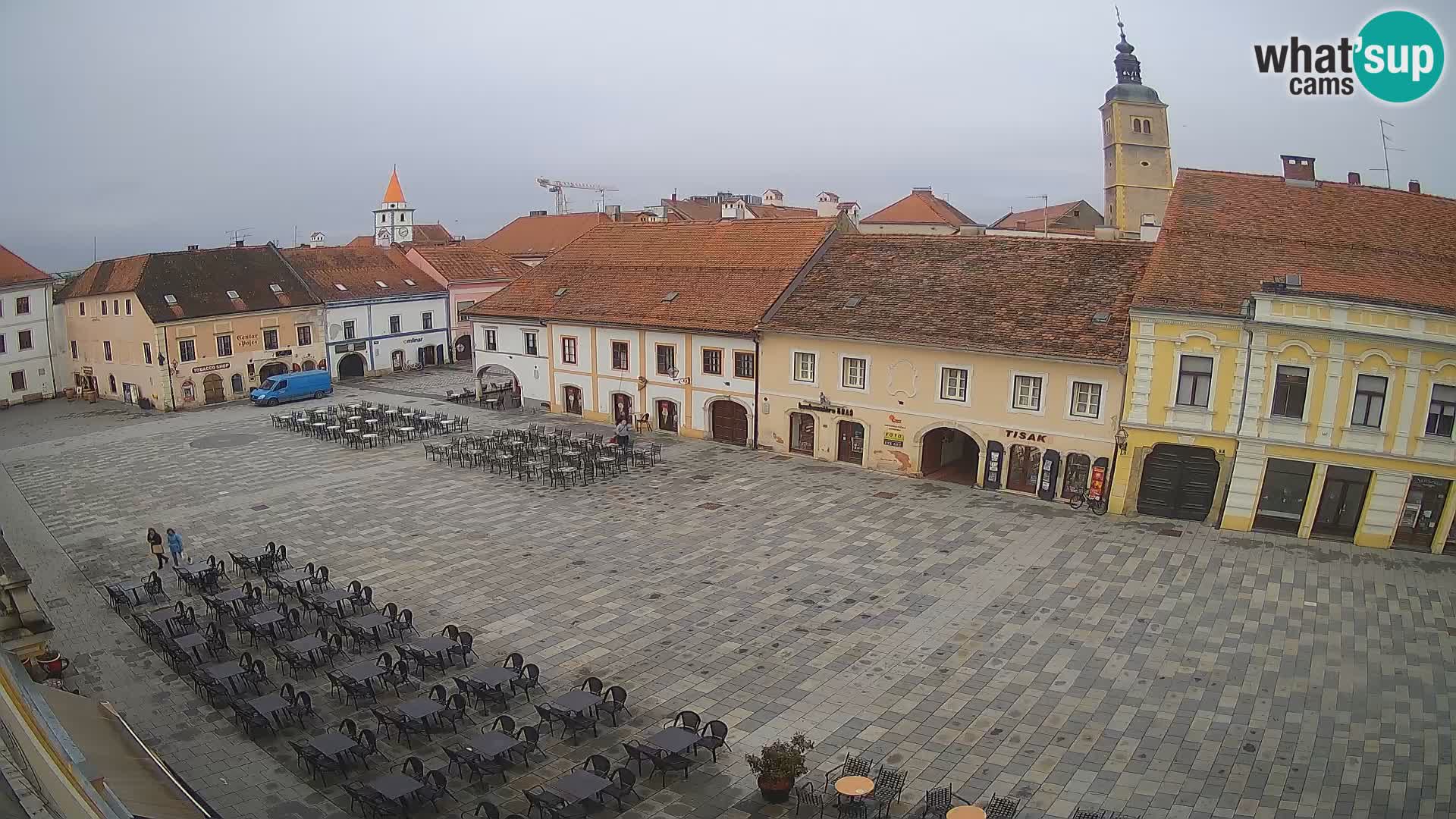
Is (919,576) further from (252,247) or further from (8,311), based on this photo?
(8,311)

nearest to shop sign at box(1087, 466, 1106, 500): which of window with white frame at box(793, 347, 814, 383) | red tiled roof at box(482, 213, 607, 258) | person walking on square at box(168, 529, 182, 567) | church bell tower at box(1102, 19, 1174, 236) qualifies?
window with white frame at box(793, 347, 814, 383)

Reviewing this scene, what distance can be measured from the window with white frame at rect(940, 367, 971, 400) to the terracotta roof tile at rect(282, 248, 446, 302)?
36.6 metres

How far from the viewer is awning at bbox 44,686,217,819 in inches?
409

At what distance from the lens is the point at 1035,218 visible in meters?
74.2

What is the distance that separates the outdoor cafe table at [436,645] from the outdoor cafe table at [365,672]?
84cm

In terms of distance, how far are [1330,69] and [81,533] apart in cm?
3681

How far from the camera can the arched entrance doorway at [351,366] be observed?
53.7 meters

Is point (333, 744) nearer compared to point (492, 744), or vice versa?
point (492, 744)

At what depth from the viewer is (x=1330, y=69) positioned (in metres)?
24.2

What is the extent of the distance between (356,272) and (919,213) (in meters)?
38.1

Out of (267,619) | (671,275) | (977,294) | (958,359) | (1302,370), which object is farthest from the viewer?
(671,275)

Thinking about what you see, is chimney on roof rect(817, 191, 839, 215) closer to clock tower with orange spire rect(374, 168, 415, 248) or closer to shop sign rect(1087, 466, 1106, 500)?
shop sign rect(1087, 466, 1106, 500)

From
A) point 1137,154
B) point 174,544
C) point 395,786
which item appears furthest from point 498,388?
point 1137,154

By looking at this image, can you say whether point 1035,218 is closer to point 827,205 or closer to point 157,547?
point 827,205
